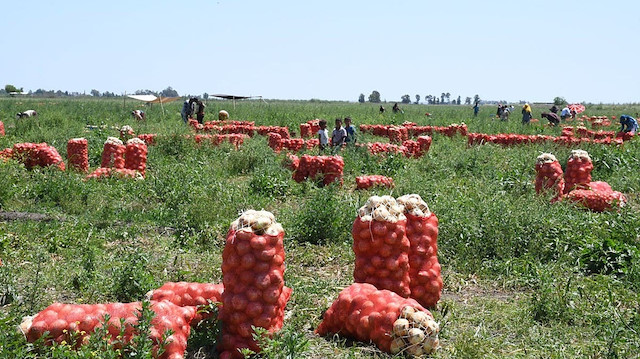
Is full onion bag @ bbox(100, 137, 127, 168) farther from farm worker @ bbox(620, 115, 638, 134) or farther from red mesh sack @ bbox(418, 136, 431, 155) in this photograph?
farm worker @ bbox(620, 115, 638, 134)

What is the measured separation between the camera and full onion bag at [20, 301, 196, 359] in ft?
11.1

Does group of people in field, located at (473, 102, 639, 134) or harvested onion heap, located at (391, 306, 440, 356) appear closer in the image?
harvested onion heap, located at (391, 306, 440, 356)

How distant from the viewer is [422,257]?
477 cm

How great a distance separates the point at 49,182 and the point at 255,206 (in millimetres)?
2861

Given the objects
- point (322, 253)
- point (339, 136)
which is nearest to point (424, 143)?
point (339, 136)

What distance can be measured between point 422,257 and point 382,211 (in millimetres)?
627

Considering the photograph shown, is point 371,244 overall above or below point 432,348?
above

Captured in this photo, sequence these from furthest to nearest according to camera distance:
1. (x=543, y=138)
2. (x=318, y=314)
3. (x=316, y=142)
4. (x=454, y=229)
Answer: (x=543, y=138)
(x=316, y=142)
(x=454, y=229)
(x=318, y=314)

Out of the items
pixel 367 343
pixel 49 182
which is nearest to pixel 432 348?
pixel 367 343

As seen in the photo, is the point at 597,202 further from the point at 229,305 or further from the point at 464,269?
the point at 229,305

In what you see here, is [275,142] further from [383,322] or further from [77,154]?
[383,322]

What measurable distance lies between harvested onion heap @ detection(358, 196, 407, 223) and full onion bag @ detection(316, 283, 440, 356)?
55 cm

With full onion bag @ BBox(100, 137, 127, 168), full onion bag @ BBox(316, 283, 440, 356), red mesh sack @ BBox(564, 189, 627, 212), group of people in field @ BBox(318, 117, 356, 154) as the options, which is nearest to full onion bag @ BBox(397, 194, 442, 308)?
full onion bag @ BBox(316, 283, 440, 356)

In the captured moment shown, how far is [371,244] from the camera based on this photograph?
4.50 meters
